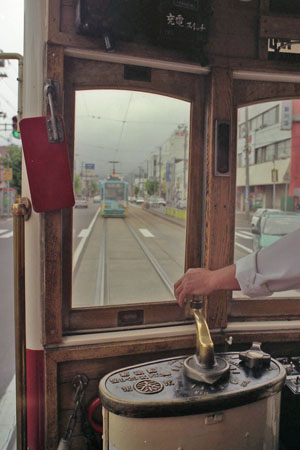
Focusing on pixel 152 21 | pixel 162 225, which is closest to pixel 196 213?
pixel 162 225

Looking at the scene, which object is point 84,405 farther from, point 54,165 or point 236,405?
point 54,165

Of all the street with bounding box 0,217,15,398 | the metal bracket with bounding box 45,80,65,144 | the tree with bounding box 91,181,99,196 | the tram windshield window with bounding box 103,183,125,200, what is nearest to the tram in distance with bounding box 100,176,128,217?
the tram windshield window with bounding box 103,183,125,200

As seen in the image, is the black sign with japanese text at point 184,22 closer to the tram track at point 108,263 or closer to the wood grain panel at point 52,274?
the wood grain panel at point 52,274

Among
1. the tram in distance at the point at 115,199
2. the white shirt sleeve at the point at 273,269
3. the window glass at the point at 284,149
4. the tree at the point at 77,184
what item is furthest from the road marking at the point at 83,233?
the window glass at the point at 284,149

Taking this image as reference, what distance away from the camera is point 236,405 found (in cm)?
146

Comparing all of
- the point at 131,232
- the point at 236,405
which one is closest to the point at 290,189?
the point at 131,232

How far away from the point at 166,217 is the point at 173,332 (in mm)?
717

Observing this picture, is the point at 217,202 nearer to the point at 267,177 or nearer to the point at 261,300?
the point at 267,177

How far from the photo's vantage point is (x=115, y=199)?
251 cm

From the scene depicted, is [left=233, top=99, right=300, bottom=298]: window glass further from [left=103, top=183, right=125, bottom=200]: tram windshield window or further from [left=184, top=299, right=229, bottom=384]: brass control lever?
[left=103, top=183, right=125, bottom=200]: tram windshield window

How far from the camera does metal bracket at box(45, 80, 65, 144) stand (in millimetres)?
1693

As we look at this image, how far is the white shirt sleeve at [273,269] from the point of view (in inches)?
43.4

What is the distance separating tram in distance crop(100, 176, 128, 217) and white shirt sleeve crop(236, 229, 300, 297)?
1.31m

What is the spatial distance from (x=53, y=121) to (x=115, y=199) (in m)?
0.88
